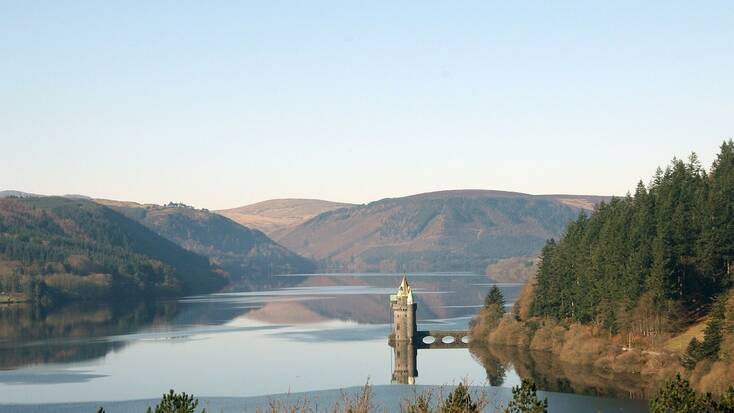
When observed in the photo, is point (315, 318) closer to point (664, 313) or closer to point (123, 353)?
point (123, 353)

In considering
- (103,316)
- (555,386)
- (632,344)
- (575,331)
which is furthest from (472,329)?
(103,316)

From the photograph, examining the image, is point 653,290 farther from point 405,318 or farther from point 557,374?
point 405,318

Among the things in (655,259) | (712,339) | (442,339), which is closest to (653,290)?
(655,259)

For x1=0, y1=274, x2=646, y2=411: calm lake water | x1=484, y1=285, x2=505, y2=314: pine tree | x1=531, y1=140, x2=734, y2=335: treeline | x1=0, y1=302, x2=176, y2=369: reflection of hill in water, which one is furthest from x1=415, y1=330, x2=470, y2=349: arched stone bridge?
x1=0, y1=302, x2=176, y2=369: reflection of hill in water

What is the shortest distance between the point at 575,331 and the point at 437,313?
79.2m

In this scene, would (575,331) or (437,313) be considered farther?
(437,313)

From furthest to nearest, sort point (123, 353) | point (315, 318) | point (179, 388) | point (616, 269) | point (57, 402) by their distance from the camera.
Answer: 1. point (315, 318)
2. point (123, 353)
3. point (616, 269)
4. point (179, 388)
5. point (57, 402)

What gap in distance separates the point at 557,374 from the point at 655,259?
13.8 m

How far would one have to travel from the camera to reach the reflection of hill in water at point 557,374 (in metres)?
89.3

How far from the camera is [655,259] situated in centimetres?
10212

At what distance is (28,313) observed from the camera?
196000mm

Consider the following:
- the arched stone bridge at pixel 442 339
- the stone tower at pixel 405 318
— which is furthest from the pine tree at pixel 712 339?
the stone tower at pixel 405 318

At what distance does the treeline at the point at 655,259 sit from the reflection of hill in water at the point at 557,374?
6.32 meters

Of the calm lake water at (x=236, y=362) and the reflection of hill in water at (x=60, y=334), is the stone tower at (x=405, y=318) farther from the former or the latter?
the reflection of hill in water at (x=60, y=334)
